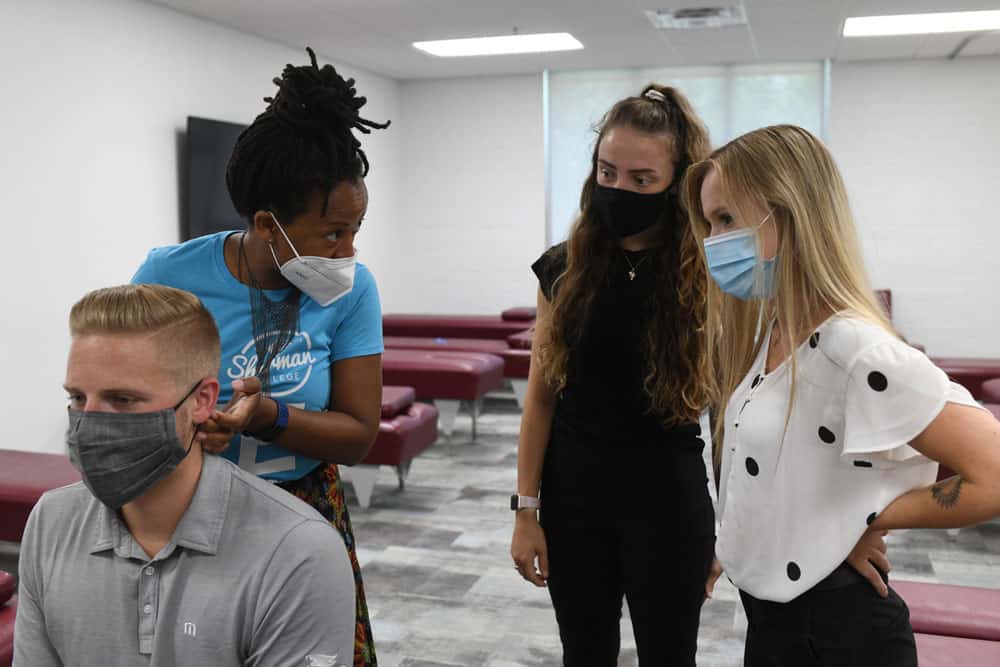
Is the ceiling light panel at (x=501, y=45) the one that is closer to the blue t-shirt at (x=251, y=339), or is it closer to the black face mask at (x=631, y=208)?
the black face mask at (x=631, y=208)

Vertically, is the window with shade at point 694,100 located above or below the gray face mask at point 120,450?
above

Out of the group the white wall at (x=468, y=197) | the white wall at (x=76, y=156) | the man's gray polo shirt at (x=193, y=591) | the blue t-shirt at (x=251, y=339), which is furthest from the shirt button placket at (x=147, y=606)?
the white wall at (x=468, y=197)

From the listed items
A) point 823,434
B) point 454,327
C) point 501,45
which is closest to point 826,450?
point 823,434

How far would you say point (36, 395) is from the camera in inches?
195

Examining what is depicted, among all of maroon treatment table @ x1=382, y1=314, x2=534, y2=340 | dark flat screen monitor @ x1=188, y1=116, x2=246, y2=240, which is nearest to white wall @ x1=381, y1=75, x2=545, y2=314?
maroon treatment table @ x1=382, y1=314, x2=534, y2=340

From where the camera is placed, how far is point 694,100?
862 centimetres

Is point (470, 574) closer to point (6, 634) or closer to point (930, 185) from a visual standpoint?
point (6, 634)

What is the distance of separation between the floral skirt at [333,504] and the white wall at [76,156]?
372 cm

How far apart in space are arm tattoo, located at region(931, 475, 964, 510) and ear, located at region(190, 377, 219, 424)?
0.94 meters

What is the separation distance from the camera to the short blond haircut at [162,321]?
1231 mm

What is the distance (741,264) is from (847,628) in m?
0.50

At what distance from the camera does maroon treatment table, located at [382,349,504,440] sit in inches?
228

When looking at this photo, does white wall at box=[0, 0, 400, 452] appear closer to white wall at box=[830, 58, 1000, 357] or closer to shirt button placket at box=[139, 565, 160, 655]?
shirt button placket at box=[139, 565, 160, 655]

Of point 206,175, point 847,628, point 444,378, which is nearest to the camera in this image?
point 847,628
